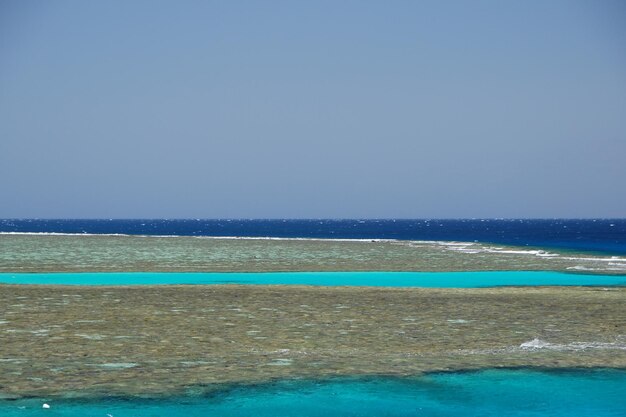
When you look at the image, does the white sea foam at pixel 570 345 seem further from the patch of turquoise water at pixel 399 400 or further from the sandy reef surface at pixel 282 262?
the sandy reef surface at pixel 282 262

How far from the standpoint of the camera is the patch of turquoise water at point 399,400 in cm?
1204

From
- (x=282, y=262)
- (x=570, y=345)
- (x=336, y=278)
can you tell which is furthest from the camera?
(x=282, y=262)

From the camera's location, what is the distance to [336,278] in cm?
3997

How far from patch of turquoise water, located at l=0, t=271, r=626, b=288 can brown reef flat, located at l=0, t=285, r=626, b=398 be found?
8.48 m

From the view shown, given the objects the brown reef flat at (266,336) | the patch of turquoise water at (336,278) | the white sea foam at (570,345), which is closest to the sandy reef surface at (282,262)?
the patch of turquoise water at (336,278)

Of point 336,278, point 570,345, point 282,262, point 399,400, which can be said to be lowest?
point 399,400

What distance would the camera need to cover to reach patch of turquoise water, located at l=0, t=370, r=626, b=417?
474 inches

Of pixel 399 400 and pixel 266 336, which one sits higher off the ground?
pixel 266 336

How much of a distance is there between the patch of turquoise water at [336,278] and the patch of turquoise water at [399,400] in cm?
2128

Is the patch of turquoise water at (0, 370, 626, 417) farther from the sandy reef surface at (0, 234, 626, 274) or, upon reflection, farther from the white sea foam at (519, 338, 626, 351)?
the sandy reef surface at (0, 234, 626, 274)

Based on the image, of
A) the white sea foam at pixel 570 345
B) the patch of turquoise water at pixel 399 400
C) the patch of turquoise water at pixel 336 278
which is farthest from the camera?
the patch of turquoise water at pixel 336 278

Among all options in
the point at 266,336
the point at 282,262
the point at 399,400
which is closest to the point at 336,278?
the point at 282,262

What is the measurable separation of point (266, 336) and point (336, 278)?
72.7ft

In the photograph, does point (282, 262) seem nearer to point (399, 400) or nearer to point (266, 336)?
point (266, 336)
